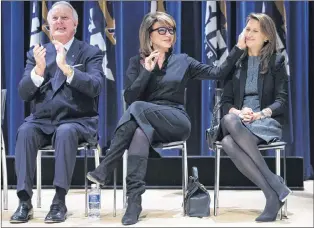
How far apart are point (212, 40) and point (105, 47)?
0.93 meters

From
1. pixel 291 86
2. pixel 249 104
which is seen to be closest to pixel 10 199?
pixel 249 104

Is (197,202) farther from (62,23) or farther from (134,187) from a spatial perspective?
(62,23)

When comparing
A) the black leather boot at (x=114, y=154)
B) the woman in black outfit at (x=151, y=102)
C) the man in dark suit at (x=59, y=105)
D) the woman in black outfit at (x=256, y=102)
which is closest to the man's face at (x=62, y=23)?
the man in dark suit at (x=59, y=105)

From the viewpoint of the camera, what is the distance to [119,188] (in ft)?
14.8

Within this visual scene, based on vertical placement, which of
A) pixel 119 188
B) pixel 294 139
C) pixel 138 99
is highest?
pixel 138 99

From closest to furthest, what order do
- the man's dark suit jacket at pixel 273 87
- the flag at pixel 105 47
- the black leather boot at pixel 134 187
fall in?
the black leather boot at pixel 134 187 < the man's dark suit jacket at pixel 273 87 < the flag at pixel 105 47

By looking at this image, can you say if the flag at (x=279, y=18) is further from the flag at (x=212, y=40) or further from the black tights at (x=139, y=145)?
the black tights at (x=139, y=145)

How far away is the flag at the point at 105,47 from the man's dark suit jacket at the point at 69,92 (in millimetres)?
1478

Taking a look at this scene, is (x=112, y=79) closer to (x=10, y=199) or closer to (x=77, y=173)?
(x=77, y=173)

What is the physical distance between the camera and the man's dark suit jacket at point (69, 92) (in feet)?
10.8

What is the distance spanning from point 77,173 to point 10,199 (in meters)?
0.73

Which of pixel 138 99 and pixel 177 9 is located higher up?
pixel 177 9

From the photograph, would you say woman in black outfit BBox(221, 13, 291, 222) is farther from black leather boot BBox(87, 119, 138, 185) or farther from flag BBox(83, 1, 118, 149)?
flag BBox(83, 1, 118, 149)

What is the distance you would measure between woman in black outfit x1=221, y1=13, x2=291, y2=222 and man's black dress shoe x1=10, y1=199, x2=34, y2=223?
113 cm
